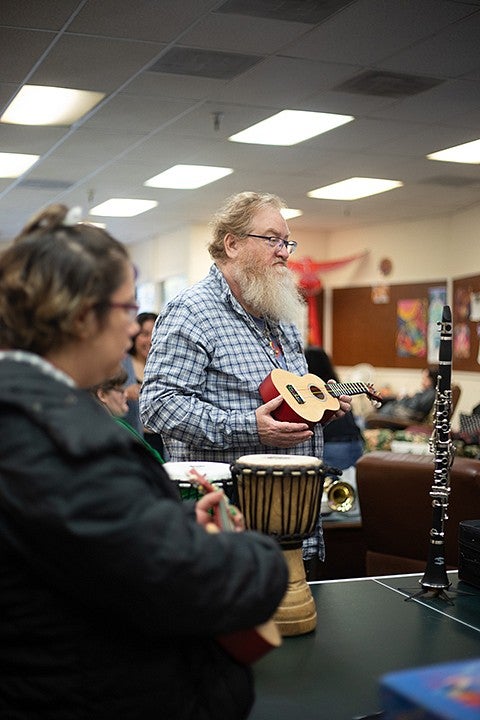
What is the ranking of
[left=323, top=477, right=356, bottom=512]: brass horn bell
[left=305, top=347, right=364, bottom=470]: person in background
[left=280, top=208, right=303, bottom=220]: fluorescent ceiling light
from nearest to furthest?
[left=323, top=477, right=356, bottom=512]: brass horn bell → [left=305, top=347, right=364, bottom=470]: person in background → [left=280, top=208, right=303, bottom=220]: fluorescent ceiling light

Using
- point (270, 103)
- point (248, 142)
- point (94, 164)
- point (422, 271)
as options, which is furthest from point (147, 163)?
point (422, 271)

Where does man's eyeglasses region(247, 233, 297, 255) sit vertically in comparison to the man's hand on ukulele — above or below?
above

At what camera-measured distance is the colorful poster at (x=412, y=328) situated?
1200cm

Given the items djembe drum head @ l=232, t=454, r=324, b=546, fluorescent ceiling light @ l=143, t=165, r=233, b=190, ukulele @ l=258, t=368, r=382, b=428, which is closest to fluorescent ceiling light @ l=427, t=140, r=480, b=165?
fluorescent ceiling light @ l=143, t=165, r=233, b=190

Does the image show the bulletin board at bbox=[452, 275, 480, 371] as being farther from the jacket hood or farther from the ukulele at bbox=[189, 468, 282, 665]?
the jacket hood

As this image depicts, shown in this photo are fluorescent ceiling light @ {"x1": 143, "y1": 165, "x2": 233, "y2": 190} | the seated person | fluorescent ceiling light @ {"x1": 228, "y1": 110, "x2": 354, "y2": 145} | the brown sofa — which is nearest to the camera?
the brown sofa

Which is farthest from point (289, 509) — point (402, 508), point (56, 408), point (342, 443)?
point (342, 443)

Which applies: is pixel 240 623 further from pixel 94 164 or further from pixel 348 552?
pixel 94 164

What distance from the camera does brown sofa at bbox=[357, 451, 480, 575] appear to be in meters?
4.00

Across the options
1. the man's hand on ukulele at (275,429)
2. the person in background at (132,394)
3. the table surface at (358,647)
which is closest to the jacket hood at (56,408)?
the table surface at (358,647)

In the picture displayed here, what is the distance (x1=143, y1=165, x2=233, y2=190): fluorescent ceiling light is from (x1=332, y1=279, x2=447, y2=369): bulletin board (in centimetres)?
359

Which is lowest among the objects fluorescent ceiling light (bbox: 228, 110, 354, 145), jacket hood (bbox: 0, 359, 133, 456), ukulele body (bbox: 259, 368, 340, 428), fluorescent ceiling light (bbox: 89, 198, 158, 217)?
ukulele body (bbox: 259, 368, 340, 428)

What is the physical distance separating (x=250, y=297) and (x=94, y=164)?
622cm

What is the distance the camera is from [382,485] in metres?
4.20
